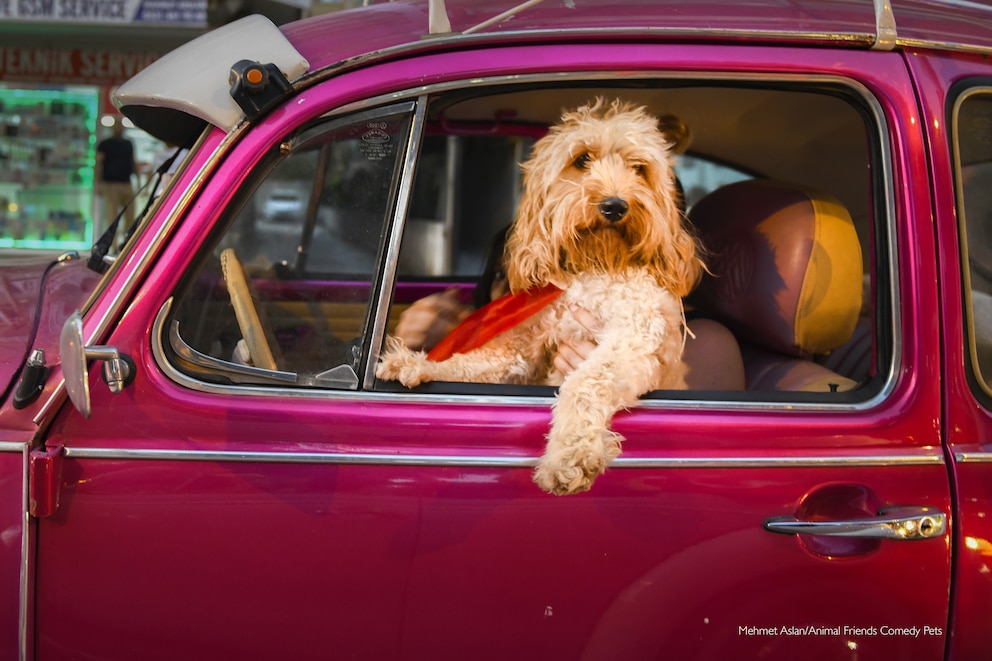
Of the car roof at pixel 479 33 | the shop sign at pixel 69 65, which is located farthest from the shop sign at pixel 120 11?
the car roof at pixel 479 33

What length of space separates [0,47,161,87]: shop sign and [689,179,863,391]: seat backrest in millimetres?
10006

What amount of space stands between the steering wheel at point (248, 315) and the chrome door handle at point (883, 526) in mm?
1179

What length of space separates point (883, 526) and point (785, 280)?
0.80m

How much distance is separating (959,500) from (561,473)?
0.82 meters

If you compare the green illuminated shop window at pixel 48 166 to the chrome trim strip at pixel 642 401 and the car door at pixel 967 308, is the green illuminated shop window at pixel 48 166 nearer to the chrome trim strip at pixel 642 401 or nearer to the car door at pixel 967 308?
the chrome trim strip at pixel 642 401

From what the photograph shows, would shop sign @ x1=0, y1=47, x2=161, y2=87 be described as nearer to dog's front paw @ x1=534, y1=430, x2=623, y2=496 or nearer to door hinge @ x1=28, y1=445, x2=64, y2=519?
door hinge @ x1=28, y1=445, x2=64, y2=519

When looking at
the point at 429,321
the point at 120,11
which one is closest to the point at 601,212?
the point at 429,321

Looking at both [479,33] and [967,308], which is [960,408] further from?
[479,33]

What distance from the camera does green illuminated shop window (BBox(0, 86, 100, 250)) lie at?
10.8 m

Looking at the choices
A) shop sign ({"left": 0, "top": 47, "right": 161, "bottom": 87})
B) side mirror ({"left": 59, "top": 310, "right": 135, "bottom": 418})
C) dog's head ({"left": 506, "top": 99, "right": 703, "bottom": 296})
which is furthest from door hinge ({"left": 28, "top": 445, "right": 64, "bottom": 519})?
shop sign ({"left": 0, "top": 47, "right": 161, "bottom": 87})

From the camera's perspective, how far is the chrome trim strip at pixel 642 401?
165cm

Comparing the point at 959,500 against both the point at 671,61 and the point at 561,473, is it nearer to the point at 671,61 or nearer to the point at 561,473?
the point at 561,473

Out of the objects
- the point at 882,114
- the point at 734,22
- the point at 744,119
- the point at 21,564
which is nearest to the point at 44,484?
the point at 21,564

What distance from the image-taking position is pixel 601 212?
1951mm
